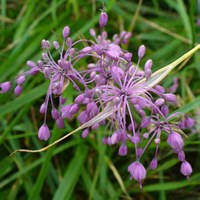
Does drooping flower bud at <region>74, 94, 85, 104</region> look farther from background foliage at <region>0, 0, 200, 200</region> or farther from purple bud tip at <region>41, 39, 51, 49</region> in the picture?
background foliage at <region>0, 0, 200, 200</region>

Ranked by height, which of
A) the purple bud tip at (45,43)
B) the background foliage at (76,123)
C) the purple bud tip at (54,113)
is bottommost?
the background foliage at (76,123)

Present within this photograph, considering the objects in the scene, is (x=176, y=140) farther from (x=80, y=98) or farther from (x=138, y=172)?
(x=80, y=98)

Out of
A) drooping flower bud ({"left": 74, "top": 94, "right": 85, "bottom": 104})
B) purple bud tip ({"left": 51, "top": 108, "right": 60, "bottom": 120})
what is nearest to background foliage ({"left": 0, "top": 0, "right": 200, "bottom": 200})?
purple bud tip ({"left": 51, "top": 108, "right": 60, "bottom": 120})

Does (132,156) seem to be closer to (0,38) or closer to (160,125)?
(160,125)

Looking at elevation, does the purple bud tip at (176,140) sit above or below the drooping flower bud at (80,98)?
below

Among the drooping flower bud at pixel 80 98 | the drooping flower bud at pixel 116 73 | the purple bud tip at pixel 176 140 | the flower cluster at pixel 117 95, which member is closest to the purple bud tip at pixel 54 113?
the flower cluster at pixel 117 95

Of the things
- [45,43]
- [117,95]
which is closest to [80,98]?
[117,95]

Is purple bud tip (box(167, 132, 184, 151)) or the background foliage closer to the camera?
purple bud tip (box(167, 132, 184, 151))

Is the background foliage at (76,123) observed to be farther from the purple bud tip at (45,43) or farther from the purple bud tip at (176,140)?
the purple bud tip at (176,140)

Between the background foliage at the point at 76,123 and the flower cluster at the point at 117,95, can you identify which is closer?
the flower cluster at the point at 117,95
